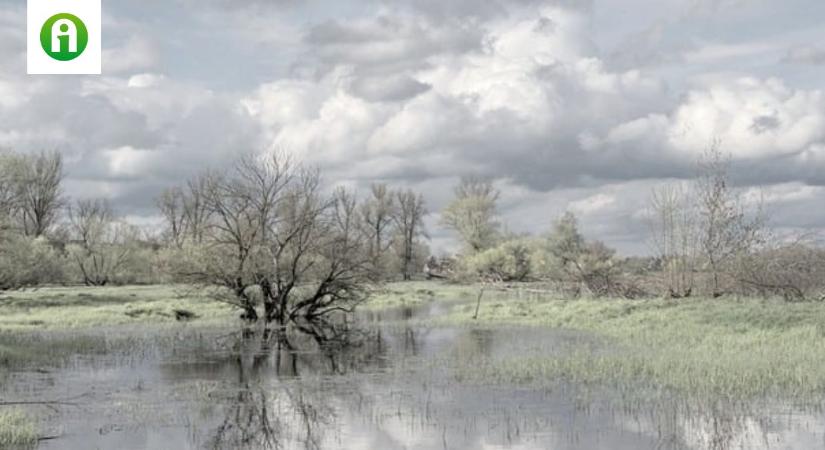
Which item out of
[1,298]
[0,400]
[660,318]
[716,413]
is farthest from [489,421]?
[1,298]

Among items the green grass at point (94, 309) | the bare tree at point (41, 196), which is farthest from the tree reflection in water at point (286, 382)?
the bare tree at point (41, 196)

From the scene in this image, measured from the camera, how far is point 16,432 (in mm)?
14125

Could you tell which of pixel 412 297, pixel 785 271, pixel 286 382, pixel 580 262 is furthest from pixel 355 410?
pixel 580 262

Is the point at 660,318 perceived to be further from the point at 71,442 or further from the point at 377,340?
the point at 71,442

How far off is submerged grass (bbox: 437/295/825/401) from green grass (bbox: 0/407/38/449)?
9644 millimetres

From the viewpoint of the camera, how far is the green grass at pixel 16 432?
45.3 ft

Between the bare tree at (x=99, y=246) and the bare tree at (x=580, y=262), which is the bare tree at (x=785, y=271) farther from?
the bare tree at (x=99, y=246)

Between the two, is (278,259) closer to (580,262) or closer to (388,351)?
(388,351)

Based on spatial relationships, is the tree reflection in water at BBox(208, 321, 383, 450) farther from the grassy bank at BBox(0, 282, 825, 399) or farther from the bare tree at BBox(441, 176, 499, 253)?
the bare tree at BBox(441, 176, 499, 253)

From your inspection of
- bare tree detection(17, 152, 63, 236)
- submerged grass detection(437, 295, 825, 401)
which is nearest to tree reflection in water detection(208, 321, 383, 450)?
submerged grass detection(437, 295, 825, 401)

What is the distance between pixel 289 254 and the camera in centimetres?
3922

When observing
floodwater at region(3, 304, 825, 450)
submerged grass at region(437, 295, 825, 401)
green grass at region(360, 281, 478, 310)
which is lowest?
floodwater at region(3, 304, 825, 450)

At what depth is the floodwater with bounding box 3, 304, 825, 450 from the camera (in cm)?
1427

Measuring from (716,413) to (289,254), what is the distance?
84.3ft
